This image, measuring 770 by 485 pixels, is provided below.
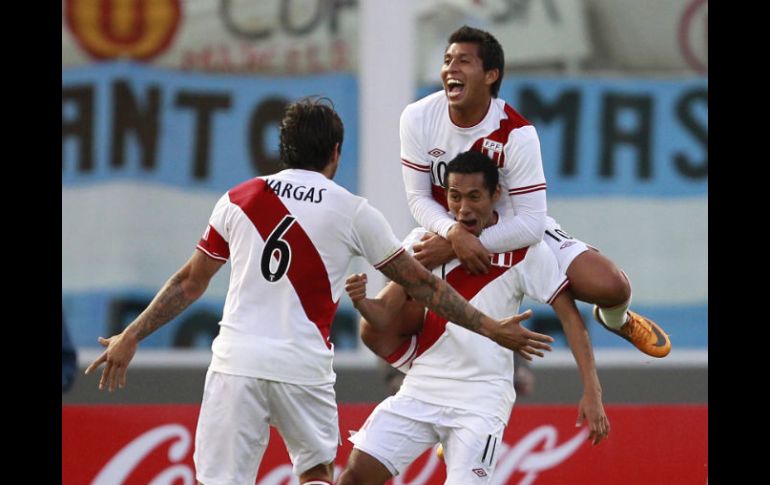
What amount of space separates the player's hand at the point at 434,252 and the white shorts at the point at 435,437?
26.2 inches

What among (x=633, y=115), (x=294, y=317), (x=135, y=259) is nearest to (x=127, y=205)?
(x=135, y=259)

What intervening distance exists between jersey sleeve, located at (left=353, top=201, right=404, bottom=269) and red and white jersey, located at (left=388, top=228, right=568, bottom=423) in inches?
27.6

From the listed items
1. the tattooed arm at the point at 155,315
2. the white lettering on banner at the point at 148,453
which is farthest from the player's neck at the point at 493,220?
the white lettering on banner at the point at 148,453

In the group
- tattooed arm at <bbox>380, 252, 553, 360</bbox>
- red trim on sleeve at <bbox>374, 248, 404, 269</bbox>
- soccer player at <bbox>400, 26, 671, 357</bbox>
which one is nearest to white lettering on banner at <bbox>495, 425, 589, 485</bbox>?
soccer player at <bbox>400, 26, 671, 357</bbox>

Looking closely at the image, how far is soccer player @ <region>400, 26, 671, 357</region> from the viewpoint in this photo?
6281 mm

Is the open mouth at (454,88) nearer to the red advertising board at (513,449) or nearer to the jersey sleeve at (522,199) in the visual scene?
the jersey sleeve at (522,199)

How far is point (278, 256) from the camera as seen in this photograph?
5703 mm

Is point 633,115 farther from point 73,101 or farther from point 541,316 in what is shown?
point 73,101

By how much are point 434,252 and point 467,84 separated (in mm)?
807

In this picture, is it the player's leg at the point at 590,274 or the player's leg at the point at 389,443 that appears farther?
the player's leg at the point at 590,274

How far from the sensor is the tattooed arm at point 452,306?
18.6 ft

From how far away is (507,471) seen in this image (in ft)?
28.7

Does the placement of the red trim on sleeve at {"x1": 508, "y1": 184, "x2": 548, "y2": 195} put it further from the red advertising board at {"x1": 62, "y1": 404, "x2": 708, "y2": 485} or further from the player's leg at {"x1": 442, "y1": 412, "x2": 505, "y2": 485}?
the red advertising board at {"x1": 62, "y1": 404, "x2": 708, "y2": 485}
